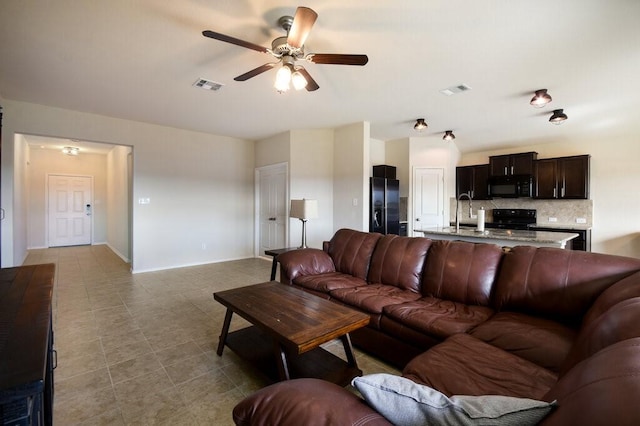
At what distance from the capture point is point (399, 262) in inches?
110

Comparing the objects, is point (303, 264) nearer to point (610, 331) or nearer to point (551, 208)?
point (610, 331)

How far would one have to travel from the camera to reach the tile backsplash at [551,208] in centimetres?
538

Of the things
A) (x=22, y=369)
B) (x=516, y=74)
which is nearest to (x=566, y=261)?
(x=516, y=74)

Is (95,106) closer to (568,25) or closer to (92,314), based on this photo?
(92,314)

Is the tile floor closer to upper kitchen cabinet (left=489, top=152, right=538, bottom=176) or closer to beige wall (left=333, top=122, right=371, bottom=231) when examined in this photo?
beige wall (left=333, top=122, right=371, bottom=231)

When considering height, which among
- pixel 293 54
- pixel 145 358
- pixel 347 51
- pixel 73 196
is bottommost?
pixel 145 358

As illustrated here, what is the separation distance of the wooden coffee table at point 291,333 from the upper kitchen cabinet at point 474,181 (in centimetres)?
532

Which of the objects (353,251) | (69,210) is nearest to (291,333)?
(353,251)

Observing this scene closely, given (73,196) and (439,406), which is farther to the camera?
(73,196)

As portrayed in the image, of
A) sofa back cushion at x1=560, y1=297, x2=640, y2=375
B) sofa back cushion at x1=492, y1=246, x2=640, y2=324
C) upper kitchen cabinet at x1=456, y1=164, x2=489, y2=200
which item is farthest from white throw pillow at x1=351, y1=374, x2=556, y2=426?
upper kitchen cabinet at x1=456, y1=164, x2=489, y2=200

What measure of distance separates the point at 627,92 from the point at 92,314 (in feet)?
22.8

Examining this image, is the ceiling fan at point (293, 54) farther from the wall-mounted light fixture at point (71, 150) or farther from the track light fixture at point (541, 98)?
the wall-mounted light fixture at point (71, 150)

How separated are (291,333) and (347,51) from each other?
97.5 inches

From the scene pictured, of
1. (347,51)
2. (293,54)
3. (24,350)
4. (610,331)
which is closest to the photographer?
(24,350)
